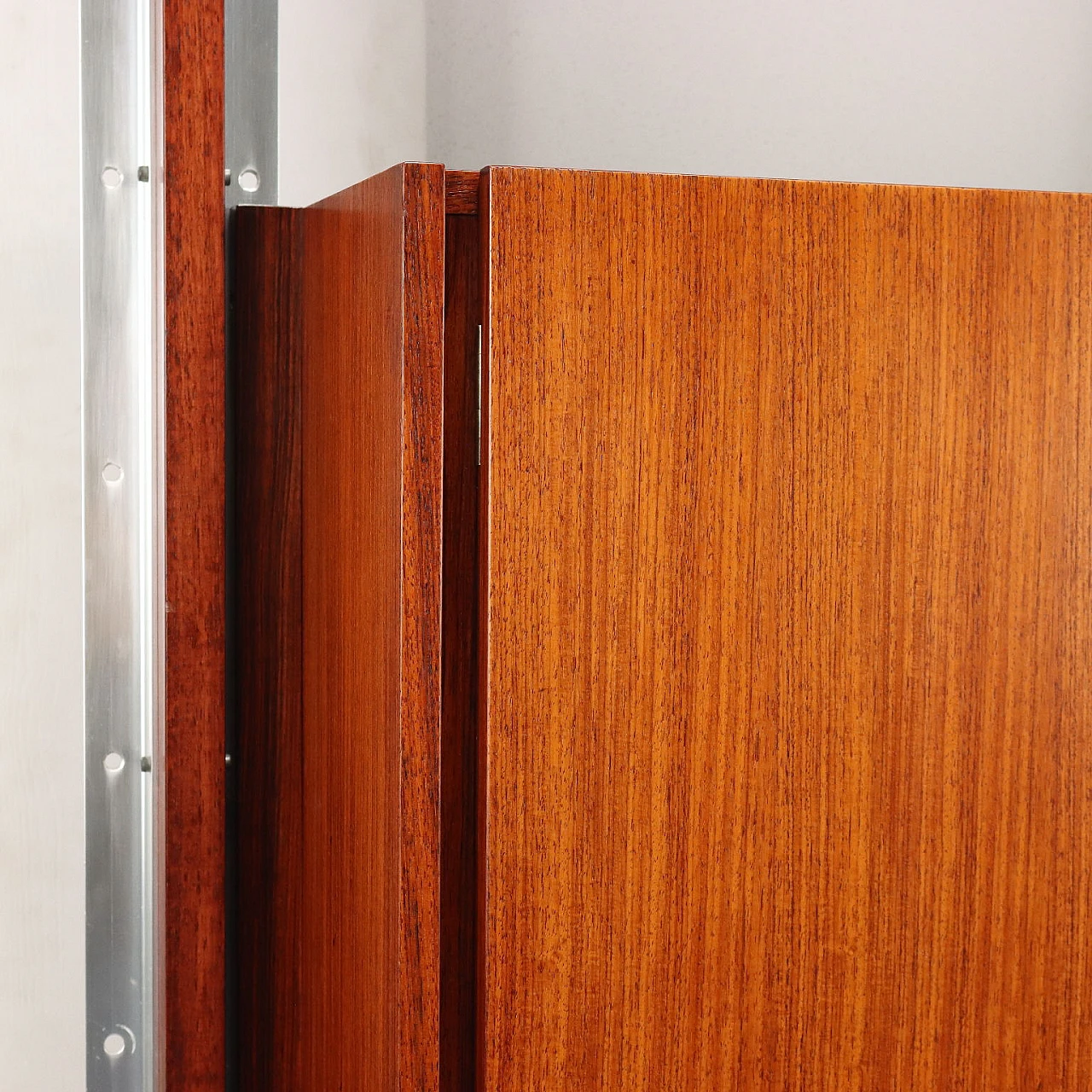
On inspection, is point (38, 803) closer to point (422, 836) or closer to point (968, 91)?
point (422, 836)

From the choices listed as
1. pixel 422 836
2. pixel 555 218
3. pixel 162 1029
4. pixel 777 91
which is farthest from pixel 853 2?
pixel 162 1029

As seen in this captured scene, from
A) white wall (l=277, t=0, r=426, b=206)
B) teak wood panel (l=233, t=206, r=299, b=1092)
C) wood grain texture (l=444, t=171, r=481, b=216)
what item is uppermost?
white wall (l=277, t=0, r=426, b=206)

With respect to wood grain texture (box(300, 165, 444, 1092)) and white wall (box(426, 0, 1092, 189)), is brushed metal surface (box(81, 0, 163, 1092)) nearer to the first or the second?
wood grain texture (box(300, 165, 444, 1092))

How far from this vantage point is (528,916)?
586 mm

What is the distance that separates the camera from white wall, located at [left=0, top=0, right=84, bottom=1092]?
22.4 inches

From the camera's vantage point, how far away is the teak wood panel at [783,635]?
582 mm

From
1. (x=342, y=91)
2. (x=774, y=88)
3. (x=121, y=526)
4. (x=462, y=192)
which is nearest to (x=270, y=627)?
(x=121, y=526)

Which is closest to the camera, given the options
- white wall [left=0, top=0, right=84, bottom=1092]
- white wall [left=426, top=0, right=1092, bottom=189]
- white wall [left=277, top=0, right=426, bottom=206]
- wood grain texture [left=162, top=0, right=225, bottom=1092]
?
white wall [left=0, top=0, right=84, bottom=1092]

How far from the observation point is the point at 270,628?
2.45ft

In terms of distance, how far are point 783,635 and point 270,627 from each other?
0.37 m

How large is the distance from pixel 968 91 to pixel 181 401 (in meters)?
1.00

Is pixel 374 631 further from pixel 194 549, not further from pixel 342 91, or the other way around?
pixel 342 91

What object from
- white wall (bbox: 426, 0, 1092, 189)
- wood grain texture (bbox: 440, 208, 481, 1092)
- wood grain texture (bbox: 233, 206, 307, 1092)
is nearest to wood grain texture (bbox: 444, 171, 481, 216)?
wood grain texture (bbox: 440, 208, 481, 1092)

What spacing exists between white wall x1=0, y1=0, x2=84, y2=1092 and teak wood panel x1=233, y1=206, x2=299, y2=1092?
13 centimetres
